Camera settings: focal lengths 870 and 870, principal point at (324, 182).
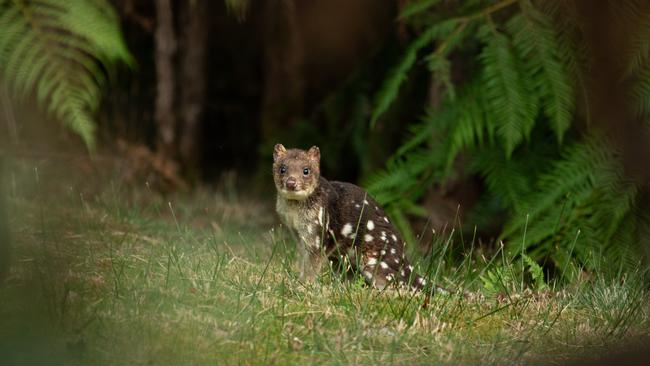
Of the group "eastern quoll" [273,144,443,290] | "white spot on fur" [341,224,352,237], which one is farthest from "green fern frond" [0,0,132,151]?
"white spot on fur" [341,224,352,237]

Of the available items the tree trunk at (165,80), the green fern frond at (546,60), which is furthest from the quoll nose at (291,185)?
the tree trunk at (165,80)

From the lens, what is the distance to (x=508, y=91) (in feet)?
15.9

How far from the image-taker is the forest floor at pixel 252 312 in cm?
227

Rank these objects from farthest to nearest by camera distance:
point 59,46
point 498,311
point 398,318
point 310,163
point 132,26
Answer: point 132,26
point 310,163
point 498,311
point 398,318
point 59,46

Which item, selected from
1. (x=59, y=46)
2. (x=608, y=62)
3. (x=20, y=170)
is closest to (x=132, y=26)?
(x=20, y=170)

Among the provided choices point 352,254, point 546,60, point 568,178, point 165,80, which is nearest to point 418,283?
point 352,254

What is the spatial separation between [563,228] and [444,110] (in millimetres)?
1040

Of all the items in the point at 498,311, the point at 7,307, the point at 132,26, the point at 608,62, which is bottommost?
the point at 498,311

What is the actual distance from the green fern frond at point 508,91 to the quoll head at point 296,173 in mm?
1101

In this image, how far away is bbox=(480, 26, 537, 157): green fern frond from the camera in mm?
4844

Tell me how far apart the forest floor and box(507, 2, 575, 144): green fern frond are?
0.97 meters

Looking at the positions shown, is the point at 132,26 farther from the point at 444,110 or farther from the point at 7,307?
the point at 7,307

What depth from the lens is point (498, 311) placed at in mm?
3533

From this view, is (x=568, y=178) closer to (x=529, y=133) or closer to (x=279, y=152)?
(x=529, y=133)
